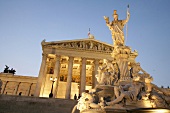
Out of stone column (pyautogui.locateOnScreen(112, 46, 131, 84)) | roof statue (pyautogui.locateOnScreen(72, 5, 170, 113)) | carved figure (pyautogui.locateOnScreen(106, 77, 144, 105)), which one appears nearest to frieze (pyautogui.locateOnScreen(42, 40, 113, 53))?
stone column (pyautogui.locateOnScreen(112, 46, 131, 84))

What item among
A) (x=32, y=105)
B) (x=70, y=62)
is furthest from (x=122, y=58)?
(x=70, y=62)

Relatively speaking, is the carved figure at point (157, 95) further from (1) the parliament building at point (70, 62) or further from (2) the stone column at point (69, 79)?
(1) the parliament building at point (70, 62)

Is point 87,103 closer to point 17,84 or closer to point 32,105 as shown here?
point 32,105

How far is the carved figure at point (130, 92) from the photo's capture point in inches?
220

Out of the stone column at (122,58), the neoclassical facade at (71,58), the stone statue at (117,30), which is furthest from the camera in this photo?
the neoclassical facade at (71,58)

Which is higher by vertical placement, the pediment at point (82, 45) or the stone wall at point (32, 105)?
the pediment at point (82, 45)

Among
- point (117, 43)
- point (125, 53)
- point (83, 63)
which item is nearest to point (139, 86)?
point (125, 53)

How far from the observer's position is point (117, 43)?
887 centimetres

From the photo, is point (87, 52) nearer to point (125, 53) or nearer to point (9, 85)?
point (9, 85)

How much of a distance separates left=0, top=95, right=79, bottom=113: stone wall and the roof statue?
363 inches

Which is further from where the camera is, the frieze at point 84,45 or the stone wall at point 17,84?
the stone wall at point 17,84

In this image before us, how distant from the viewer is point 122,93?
571cm

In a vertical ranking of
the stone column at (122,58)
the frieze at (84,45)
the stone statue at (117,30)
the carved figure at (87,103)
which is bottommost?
the carved figure at (87,103)

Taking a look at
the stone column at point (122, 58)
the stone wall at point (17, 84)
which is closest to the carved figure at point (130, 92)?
the stone column at point (122, 58)
